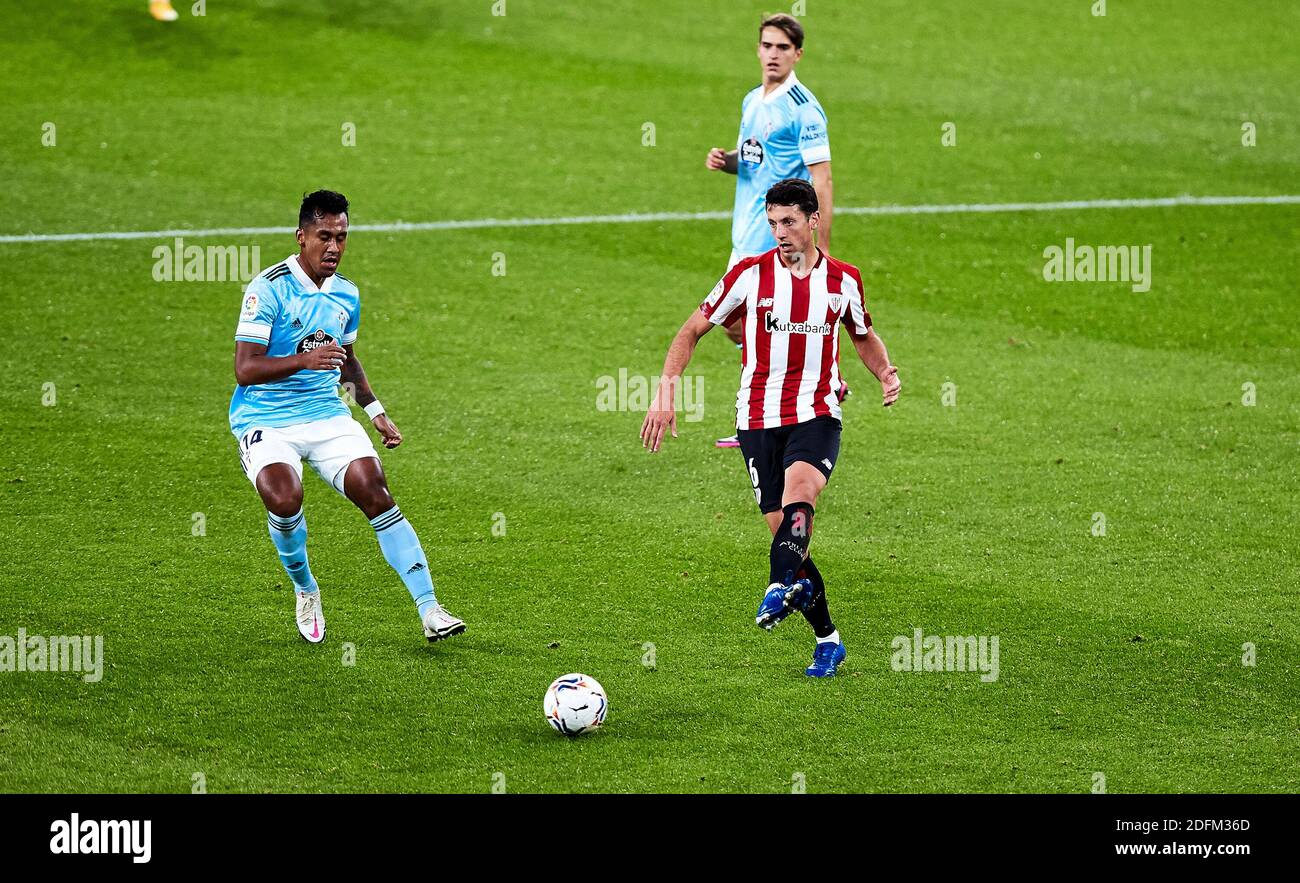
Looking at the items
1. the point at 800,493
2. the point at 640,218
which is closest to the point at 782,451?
the point at 800,493

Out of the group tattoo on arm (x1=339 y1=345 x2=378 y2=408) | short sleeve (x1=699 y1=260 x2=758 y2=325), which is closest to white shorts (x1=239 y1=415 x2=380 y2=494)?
tattoo on arm (x1=339 y1=345 x2=378 y2=408)

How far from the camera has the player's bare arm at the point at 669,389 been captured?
7352mm

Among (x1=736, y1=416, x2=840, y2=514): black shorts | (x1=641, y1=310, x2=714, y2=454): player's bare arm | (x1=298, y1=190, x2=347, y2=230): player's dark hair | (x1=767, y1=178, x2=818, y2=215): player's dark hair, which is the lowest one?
(x1=736, y1=416, x2=840, y2=514): black shorts

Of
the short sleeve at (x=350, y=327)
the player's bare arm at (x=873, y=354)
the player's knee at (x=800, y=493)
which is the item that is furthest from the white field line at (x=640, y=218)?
the player's knee at (x=800, y=493)

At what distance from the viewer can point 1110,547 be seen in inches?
375

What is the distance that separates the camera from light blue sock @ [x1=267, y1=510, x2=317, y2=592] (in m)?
7.98

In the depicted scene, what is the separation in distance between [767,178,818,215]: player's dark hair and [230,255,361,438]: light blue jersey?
2.18 m

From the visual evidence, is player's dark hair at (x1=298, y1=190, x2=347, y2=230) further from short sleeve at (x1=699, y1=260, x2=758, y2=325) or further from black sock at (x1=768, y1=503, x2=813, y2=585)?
black sock at (x1=768, y1=503, x2=813, y2=585)

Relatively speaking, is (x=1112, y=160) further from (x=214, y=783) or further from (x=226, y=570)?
(x=214, y=783)

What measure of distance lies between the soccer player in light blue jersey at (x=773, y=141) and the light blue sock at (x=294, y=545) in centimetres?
377

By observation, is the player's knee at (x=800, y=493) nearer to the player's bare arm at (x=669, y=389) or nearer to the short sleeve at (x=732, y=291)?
the player's bare arm at (x=669, y=389)

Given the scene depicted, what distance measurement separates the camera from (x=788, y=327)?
303 inches

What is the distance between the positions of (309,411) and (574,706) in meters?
2.21
